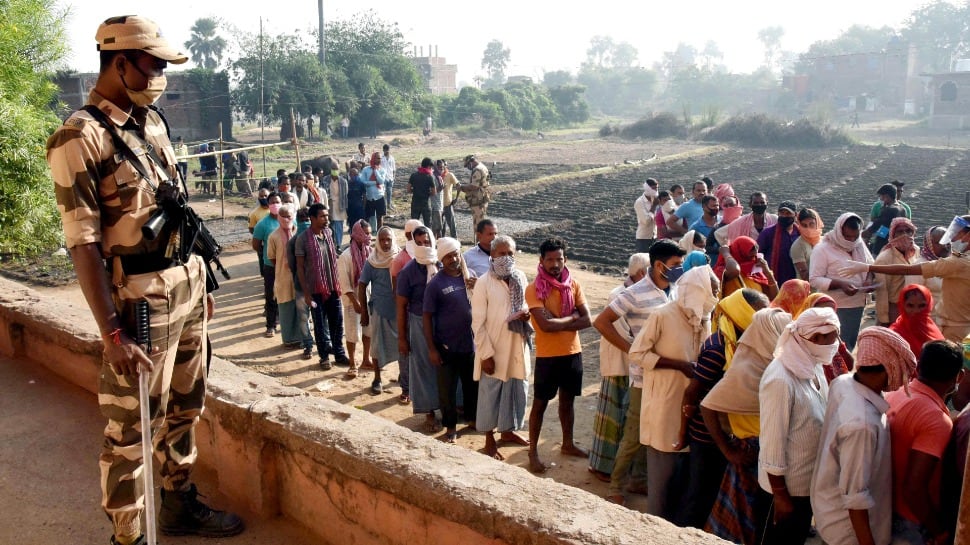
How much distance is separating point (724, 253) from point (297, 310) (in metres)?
4.41

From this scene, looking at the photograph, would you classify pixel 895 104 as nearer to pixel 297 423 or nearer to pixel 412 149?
pixel 412 149

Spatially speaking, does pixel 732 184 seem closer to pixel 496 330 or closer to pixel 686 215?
pixel 686 215

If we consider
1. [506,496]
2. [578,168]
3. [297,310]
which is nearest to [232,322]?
[297,310]

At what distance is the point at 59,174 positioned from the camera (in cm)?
256

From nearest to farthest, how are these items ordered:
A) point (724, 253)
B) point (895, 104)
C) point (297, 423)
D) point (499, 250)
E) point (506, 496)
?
point (506, 496)
point (297, 423)
point (499, 250)
point (724, 253)
point (895, 104)

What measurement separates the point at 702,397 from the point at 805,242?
392cm

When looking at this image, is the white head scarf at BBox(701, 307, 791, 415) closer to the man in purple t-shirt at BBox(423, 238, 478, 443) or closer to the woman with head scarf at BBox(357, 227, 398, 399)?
the man in purple t-shirt at BBox(423, 238, 478, 443)

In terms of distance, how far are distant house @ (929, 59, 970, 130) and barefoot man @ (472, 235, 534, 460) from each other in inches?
2066

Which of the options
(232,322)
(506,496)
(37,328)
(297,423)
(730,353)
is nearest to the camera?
(506,496)

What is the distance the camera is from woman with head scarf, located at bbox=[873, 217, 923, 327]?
22.1 feet

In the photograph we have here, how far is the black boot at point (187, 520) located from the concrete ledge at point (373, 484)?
17 cm

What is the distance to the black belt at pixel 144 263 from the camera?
274 centimetres

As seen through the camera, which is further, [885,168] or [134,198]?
[885,168]

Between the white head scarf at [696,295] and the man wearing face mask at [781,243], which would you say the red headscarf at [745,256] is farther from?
the man wearing face mask at [781,243]
